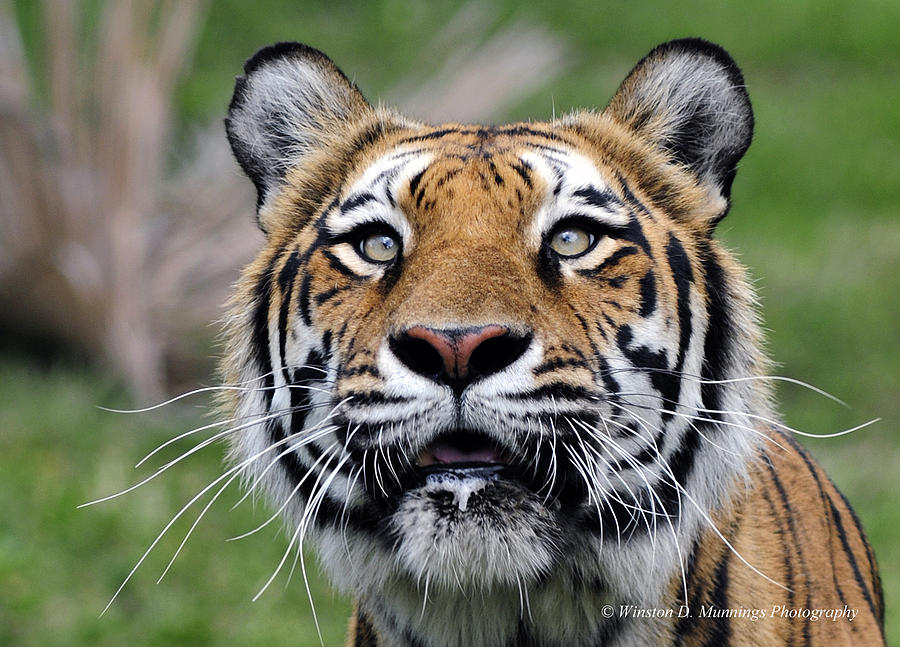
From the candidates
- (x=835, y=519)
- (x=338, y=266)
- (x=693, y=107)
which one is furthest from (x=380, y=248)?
(x=835, y=519)

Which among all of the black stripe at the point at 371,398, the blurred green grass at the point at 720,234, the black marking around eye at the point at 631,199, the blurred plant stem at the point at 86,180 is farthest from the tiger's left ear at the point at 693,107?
the blurred plant stem at the point at 86,180

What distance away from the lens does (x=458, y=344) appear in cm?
188

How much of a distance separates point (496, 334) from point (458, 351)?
0.08m

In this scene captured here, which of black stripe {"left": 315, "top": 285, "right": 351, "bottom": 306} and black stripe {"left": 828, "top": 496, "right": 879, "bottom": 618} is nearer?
black stripe {"left": 315, "top": 285, "right": 351, "bottom": 306}

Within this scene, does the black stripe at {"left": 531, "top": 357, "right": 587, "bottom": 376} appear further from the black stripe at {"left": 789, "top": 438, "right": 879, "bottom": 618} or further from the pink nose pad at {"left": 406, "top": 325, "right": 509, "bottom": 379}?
the black stripe at {"left": 789, "top": 438, "right": 879, "bottom": 618}

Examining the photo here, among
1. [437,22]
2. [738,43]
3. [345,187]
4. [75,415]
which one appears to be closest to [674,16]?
[738,43]

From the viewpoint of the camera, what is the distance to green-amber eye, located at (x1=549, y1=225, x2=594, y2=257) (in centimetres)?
221

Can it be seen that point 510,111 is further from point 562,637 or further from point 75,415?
point 562,637

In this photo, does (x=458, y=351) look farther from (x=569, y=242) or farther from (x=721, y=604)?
(x=721, y=604)

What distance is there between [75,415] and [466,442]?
3.94 meters

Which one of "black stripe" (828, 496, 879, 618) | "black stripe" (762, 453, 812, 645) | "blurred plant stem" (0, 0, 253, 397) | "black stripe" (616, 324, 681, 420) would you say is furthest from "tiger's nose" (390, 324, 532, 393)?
"blurred plant stem" (0, 0, 253, 397)

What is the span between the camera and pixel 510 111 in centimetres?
1062

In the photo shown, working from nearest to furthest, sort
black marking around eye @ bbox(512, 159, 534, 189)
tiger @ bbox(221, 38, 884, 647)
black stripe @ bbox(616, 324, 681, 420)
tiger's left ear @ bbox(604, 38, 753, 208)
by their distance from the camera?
tiger @ bbox(221, 38, 884, 647), black stripe @ bbox(616, 324, 681, 420), black marking around eye @ bbox(512, 159, 534, 189), tiger's left ear @ bbox(604, 38, 753, 208)

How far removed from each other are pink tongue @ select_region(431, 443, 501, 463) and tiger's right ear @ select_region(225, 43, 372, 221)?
1.01 metres
